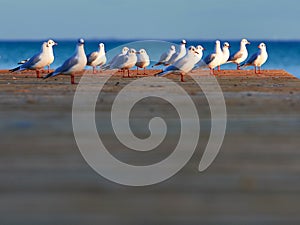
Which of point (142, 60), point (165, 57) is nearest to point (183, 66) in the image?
point (142, 60)

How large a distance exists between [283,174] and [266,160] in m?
0.78

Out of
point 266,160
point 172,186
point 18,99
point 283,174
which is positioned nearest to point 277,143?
point 266,160

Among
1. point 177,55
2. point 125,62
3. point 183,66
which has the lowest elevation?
point 183,66

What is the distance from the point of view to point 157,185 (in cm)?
780

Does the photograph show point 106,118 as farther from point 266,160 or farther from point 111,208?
point 111,208

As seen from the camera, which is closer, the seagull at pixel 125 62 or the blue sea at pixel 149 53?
the seagull at pixel 125 62

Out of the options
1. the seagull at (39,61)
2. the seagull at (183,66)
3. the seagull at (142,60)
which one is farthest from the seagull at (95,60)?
the seagull at (183,66)

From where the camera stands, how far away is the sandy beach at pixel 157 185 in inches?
263

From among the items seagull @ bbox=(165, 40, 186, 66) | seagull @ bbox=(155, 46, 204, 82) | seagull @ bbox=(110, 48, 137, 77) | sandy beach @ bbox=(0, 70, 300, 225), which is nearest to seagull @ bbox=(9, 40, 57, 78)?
seagull @ bbox=(110, 48, 137, 77)

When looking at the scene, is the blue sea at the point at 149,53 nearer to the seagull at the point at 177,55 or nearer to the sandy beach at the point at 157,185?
the seagull at the point at 177,55

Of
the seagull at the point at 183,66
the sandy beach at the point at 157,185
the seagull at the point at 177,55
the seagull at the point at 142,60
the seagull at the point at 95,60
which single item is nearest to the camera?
the sandy beach at the point at 157,185

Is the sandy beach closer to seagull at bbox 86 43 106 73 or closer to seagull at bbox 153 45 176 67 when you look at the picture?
seagull at bbox 86 43 106 73

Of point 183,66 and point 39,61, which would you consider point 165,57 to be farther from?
point 183,66

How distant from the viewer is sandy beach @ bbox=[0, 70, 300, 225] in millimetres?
6668
